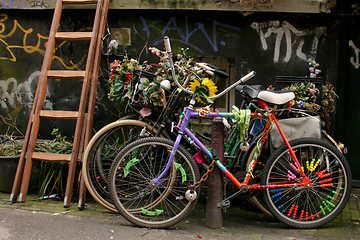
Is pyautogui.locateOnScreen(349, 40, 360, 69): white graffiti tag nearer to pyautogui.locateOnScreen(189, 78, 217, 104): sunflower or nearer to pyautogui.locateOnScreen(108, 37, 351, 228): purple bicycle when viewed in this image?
pyautogui.locateOnScreen(108, 37, 351, 228): purple bicycle

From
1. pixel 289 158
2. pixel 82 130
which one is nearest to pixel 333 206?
pixel 289 158

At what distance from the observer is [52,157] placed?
15.0ft

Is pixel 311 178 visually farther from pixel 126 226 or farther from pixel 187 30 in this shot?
pixel 187 30

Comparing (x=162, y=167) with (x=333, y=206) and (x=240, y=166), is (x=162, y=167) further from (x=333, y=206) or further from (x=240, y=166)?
(x=333, y=206)

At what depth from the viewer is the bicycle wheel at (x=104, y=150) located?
4309mm

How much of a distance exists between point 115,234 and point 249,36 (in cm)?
308

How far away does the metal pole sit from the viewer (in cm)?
402

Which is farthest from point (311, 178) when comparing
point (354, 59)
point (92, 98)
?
point (92, 98)

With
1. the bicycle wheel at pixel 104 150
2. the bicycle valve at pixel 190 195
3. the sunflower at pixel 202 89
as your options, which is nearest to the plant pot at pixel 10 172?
the bicycle wheel at pixel 104 150

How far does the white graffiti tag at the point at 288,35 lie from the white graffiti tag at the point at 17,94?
320cm

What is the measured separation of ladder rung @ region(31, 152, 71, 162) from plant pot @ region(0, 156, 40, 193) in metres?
0.29

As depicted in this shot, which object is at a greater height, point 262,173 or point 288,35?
point 288,35

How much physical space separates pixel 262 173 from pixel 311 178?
57cm

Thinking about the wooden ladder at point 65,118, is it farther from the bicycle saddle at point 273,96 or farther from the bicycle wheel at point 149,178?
the bicycle saddle at point 273,96
